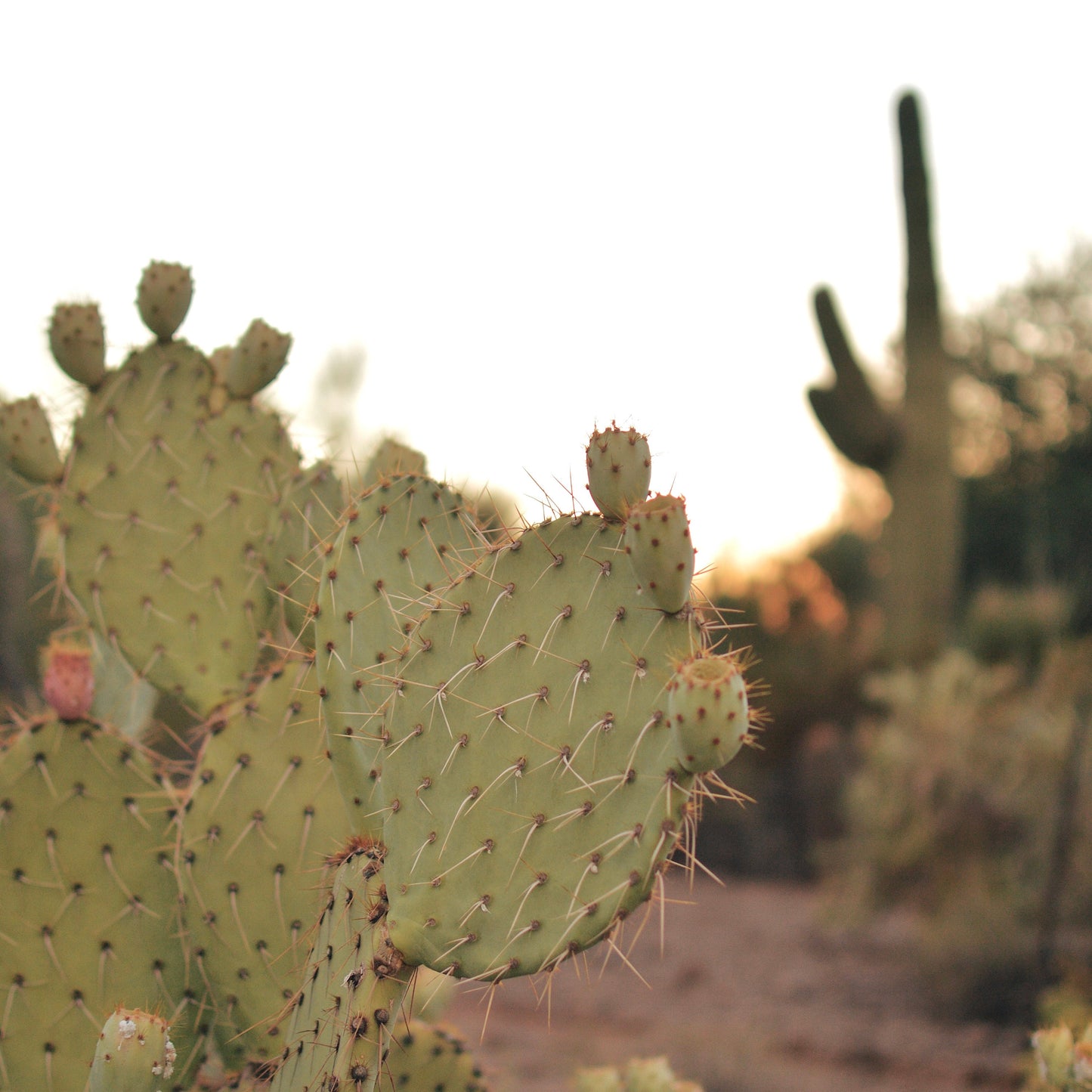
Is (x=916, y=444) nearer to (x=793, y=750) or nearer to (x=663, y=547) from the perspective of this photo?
(x=793, y=750)

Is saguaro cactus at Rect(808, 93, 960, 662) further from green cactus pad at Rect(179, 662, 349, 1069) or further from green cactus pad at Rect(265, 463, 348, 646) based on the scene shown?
green cactus pad at Rect(179, 662, 349, 1069)

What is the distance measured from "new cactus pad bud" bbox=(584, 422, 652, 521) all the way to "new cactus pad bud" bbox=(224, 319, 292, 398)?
1.00m

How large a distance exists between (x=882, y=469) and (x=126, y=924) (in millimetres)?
11051

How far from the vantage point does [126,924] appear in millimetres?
1707

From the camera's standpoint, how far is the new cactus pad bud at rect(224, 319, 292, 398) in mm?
2027

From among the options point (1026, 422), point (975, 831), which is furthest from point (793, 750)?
point (1026, 422)

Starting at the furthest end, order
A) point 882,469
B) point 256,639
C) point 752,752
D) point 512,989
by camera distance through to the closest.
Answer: point 882,469
point 752,752
point 512,989
point 256,639

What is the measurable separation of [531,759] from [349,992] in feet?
1.16

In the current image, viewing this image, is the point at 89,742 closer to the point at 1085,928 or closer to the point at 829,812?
the point at 1085,928

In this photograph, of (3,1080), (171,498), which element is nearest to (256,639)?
(171,498)

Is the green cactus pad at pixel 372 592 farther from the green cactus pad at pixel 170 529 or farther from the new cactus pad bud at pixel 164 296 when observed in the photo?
the new cactus pad bud at pixel 164 296

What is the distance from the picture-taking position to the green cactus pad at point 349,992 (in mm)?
1268

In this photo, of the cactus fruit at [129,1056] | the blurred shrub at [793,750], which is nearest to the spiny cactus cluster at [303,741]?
the cactus fruit at [129,1056]

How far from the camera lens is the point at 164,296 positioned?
205cm
